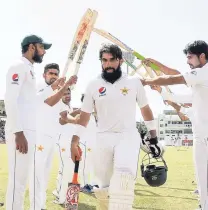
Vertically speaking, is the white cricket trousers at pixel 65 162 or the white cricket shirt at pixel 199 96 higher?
the white cricket shirt at pixel 199 96

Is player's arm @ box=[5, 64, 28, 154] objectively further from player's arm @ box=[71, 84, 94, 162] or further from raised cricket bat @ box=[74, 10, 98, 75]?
raised cricket bat @ box=[74, 10, 98, 75]

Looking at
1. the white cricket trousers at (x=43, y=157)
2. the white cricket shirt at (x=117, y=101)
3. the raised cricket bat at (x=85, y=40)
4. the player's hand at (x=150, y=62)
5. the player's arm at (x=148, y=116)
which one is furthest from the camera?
the white cricket trousers at (x=43, y=157)

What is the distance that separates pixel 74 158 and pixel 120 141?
60 cm

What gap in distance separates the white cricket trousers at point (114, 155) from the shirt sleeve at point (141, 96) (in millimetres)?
347

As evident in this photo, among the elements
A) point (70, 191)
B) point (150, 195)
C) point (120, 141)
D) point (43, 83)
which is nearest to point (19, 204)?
point (70, 191)

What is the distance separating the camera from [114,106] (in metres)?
4.35

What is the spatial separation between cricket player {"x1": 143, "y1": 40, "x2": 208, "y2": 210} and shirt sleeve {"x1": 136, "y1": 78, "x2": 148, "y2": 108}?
0.13 m

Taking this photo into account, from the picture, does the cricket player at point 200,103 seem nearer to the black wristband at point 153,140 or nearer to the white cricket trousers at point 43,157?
the black wristband at point 153,140

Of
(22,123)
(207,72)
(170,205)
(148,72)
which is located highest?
(148,72)

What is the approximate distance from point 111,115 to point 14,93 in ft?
3.52

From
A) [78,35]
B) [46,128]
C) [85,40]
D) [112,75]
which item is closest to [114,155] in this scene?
[112,75]

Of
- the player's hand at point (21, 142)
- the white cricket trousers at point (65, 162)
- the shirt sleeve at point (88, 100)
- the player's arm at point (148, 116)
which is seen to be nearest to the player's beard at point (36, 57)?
the shirt sleeve at point (88, 100)

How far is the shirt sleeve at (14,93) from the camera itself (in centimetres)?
421

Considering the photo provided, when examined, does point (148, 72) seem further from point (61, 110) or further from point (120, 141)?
point (120, 141)
